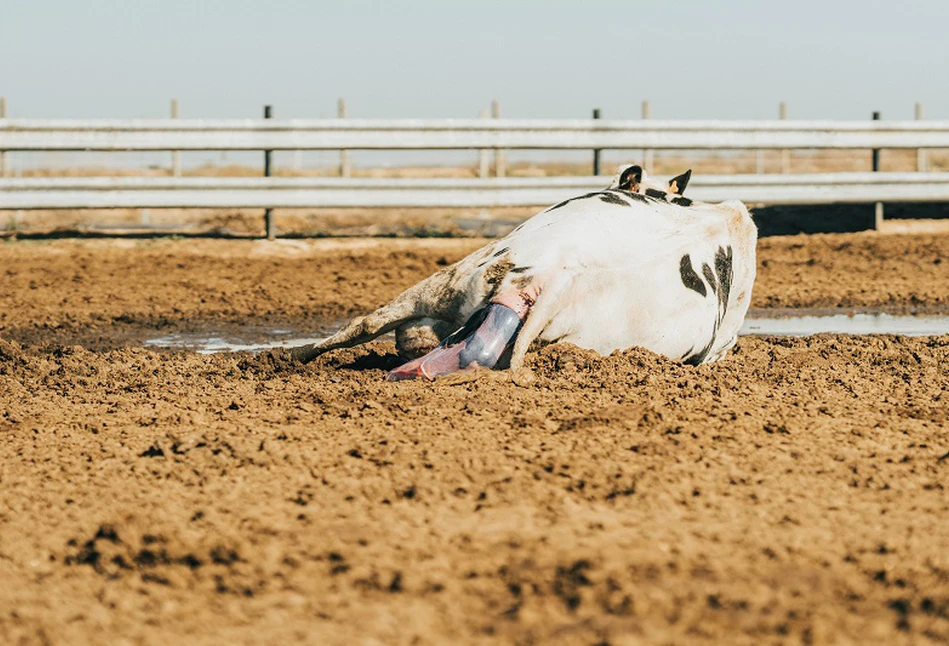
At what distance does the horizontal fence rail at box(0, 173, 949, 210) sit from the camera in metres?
11.8

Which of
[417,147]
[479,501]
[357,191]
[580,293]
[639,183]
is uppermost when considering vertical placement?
[417,147]

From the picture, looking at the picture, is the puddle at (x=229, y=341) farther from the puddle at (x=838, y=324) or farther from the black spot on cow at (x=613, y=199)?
the puddle at (x=838, y=324)

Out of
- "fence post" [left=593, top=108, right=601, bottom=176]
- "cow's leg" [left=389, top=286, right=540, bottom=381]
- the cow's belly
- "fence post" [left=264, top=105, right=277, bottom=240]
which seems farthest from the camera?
"fence post" [left=593, top=108, right=601, bottom=176]

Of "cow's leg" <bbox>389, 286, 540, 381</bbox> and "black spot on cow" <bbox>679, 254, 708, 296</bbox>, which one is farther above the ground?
"black spot on cow" <bbox>679, 254, 708, 296</bbox>

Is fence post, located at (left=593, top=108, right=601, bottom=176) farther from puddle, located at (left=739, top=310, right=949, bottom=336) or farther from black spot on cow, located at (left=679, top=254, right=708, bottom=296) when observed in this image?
black spot on cow, located at (left=679, top=254, right=708, bottom=296)

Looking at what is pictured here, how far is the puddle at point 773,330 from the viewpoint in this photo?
26.1ft

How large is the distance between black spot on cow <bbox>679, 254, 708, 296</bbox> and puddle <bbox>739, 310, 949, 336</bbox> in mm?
2232

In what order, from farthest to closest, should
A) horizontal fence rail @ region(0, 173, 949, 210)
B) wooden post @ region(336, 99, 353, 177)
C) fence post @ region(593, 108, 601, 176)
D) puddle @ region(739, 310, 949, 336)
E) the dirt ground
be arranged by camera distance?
1. wooden post @ region(336, 99, 353, 177)
2. fence post @ region(593, 108, 601, 176)
3. horizontal fence rail @ region(0, 173, 949, 210)
4. puddle @ region(739, 310, 949, 336)
5. the dirt ground

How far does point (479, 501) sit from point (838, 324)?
5.78m

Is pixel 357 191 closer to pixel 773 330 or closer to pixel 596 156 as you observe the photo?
pixel 596 156

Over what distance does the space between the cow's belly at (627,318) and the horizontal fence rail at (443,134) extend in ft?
21.3

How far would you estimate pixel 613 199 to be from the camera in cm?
657

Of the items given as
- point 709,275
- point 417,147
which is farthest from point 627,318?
point 417,147

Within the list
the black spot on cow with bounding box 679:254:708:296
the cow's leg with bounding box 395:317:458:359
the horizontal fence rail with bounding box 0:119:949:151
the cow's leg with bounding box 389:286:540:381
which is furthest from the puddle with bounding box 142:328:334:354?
the horizontal fence rail with bounding box 0:119:949:151
